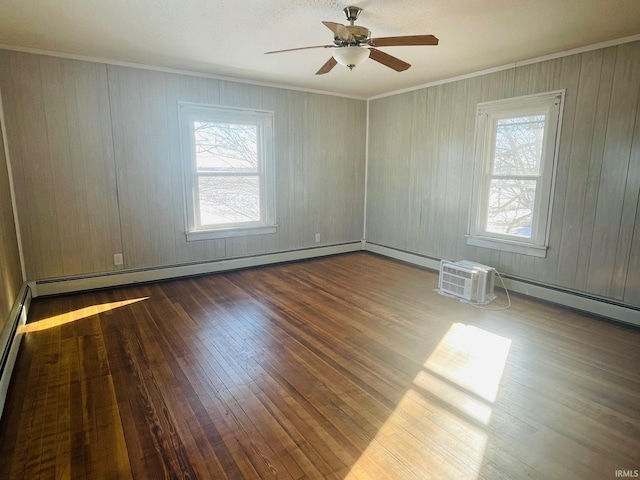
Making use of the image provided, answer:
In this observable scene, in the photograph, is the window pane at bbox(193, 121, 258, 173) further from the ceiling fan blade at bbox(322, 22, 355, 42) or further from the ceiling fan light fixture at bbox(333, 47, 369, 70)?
the ceiling fan blade at bbox(322, 22, 355, 42)

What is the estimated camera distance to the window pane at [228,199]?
4.81m

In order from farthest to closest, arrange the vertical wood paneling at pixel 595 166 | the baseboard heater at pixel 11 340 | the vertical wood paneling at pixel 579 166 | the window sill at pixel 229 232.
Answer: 1. the window sill at pixel 229 232
2. the vertical wood paneling at pixel 579 166
3. the vertical wood paneling at pixel 595 166
4. the baseboard heater at pixel 11 340

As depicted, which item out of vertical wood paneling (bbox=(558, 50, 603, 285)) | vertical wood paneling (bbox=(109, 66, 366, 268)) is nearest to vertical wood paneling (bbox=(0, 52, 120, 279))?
vertical wood paneling (bbox=(109, 66, 366, 268))

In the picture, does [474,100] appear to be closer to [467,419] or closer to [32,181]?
[467,419]

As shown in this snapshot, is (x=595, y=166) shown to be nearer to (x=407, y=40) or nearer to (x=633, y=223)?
(x=633, y=223)

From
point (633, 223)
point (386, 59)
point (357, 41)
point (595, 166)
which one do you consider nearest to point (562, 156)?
point (595, 166)

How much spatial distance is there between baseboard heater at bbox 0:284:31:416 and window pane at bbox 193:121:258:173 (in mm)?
2358

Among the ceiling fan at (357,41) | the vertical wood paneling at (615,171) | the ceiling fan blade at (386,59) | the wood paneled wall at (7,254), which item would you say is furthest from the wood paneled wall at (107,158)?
the vertical wood paneling at (615,171)

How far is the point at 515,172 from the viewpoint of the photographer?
4.14 m

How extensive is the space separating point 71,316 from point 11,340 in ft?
2.73

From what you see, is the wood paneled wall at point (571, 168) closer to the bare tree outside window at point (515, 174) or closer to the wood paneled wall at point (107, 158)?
the bare tree outside window at point (515, 174)

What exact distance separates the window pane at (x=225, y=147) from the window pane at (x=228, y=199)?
15 centimetres

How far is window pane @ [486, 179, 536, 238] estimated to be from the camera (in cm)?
405

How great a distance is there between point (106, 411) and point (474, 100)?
477cm
